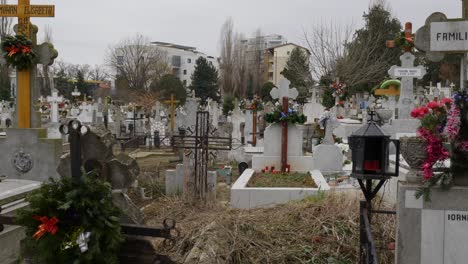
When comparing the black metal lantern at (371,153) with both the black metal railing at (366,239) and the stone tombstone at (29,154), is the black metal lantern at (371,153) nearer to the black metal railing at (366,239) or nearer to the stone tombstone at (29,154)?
the black metal railing at (366,239)

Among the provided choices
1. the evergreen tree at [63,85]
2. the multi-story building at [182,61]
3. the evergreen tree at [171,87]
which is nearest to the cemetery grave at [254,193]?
the evergreen tree at [171,87]

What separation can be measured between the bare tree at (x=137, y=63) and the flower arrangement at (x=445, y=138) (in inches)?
1959

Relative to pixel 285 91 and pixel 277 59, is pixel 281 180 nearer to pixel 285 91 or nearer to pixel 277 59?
pixel 285 91

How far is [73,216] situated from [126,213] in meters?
0.50

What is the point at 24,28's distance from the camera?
7.86 metres

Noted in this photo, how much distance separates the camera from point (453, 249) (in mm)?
3586

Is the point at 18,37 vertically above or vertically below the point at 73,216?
above

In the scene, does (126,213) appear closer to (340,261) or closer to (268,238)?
(268,238)

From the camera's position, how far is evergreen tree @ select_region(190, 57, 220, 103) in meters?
59.6

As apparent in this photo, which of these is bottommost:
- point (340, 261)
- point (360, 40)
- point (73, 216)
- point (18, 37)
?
point (340, 261)

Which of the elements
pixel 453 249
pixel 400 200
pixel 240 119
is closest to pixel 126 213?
pixel 400 200

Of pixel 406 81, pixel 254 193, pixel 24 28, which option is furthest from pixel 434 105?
pixel 406 81

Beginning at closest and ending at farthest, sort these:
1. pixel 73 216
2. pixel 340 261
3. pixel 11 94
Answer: pixel 73 216, pixel 340 261, pixel 11 94

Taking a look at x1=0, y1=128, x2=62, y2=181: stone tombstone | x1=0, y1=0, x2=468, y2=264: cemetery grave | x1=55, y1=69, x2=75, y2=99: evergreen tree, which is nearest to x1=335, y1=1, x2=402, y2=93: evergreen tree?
x1=0, y1=0, x2=468, y2=264: cemetery grave
